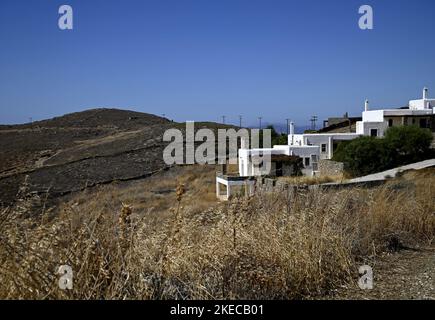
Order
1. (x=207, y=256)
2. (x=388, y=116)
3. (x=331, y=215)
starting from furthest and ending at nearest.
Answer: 1. (x=388, y=116)
2. (x=331, y=215)
3. (x=207, y=256)

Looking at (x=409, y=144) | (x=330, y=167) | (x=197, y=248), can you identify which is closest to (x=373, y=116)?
(x=409, y=144)

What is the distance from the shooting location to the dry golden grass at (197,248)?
2932mm

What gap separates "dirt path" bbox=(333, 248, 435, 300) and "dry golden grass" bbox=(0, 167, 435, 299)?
19cm

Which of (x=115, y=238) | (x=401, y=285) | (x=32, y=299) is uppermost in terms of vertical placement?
(x=115, y=238)

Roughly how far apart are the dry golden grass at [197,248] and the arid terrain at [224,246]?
0.01 meters

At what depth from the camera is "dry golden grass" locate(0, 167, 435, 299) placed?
293 centimetres

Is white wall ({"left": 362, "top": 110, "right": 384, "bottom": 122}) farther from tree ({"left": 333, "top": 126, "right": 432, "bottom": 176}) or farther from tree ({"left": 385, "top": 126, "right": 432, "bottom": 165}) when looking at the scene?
tree ({"left": 385, "top": 126, "right": 432, "bottom": 165})

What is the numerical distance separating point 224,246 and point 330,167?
123 feet

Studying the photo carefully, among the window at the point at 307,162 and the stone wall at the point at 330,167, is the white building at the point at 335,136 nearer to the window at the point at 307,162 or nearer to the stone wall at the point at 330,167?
the window at the point at 307,162

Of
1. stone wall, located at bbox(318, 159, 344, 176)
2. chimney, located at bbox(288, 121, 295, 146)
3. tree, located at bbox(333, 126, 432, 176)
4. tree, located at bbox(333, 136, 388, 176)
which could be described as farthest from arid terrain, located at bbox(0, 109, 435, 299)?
chimney, located at bbox(288, 121, 295, 146)
